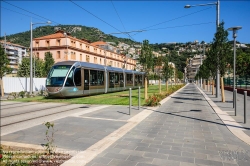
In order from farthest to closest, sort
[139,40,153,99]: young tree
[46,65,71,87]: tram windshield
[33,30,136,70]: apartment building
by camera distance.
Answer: [33,30,136,70]: apartment building → [139,40,153,99]: young tree → [46,65,71,87]: tram windshield

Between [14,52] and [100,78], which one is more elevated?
[14,52]

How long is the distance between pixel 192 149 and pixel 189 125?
8.08 feet

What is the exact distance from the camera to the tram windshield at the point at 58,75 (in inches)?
580

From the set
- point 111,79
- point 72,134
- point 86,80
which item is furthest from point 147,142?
point 111,79

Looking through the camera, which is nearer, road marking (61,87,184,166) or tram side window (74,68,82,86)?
road marking (61,87,184,166)

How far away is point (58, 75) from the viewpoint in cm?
1498

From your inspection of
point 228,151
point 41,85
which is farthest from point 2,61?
point 228,151

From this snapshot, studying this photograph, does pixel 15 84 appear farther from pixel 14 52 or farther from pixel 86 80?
pixel 14 52

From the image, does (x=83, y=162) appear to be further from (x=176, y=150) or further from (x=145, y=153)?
(x=176, y=150)

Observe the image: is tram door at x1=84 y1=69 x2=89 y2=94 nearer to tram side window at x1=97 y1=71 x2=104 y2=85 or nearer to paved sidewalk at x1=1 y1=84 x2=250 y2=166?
tram side window at x1=97 y1=71 x2=104 y2=85

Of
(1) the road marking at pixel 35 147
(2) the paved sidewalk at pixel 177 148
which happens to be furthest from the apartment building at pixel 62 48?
(1) the road marking at pixel 35 147

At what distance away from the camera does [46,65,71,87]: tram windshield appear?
14742 millimetres

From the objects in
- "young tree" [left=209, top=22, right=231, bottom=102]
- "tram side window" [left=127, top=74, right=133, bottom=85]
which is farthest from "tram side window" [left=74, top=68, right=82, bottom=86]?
"tram side window" [left=127, top=74, right=133, bottom=85]

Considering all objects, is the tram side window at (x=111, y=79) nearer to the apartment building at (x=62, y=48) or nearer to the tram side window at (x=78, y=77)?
the tram side window at (x=78, y=77)
